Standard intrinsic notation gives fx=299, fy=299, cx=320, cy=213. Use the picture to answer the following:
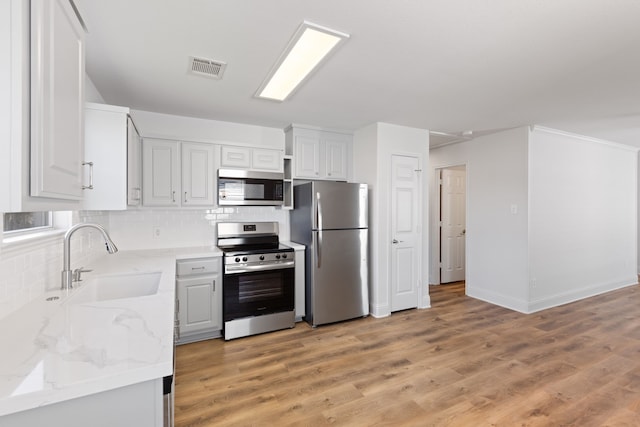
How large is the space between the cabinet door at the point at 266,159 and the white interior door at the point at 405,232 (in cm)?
144

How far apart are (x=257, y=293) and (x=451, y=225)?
3.80m

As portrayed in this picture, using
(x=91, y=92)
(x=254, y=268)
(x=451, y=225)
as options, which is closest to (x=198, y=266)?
(x=254, y=268)

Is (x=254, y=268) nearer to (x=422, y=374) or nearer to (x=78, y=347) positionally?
(x=422, y=374)

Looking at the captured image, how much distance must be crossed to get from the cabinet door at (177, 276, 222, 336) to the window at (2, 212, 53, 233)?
1229 mm

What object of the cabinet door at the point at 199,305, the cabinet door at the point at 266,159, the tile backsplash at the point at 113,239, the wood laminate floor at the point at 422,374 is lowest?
the wood laminate floor at the point at 422,374

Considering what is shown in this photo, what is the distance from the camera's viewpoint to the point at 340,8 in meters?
1.57

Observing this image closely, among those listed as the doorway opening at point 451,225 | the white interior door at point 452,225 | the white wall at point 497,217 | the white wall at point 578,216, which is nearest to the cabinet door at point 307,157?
the white wall at point 497,217

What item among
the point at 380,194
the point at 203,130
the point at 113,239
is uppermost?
the point at 203,130

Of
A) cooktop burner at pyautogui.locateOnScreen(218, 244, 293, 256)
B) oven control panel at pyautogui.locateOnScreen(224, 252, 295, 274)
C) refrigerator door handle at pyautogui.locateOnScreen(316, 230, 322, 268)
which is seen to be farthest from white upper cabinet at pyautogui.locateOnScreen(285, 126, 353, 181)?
oven control panel at pyautogui.locateOnScreen(224, 252, 295, 274)

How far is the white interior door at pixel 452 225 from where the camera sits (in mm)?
5328

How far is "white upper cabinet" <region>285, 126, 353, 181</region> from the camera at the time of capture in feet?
12.4

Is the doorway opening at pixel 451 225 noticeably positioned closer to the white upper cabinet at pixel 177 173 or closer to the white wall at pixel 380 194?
the white wall at pixel 380 194

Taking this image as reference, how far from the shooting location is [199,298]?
300 cm

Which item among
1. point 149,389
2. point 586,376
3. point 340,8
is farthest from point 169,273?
point 586,376
